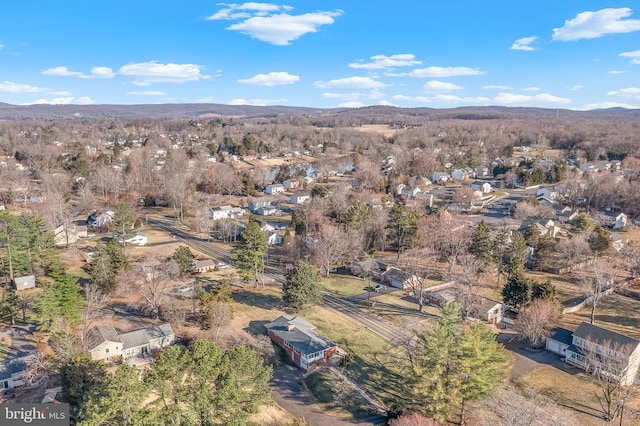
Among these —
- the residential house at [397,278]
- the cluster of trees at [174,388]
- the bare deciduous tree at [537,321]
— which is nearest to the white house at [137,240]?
the residential house at [397,278]

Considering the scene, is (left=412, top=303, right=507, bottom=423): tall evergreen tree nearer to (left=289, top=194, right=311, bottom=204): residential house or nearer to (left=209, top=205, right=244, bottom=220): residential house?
Answer: (left=209, top=205, right=244, bottom=220): residential house

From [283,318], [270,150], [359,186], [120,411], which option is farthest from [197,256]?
[270,150]

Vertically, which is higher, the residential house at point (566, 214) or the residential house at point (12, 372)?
the residential house at point (566, 214)

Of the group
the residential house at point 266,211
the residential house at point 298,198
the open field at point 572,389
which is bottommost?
the open field at point 572,389

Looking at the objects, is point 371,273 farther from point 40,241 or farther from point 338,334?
point 40,241

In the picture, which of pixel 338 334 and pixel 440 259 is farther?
pixel 440 259

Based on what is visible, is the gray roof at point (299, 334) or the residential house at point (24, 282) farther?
the residential house at point (24, 282)

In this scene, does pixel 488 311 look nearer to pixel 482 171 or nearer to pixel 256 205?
pixel 256 205

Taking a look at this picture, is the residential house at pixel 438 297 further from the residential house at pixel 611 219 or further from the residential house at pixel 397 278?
the residential house at pixel 611 219
